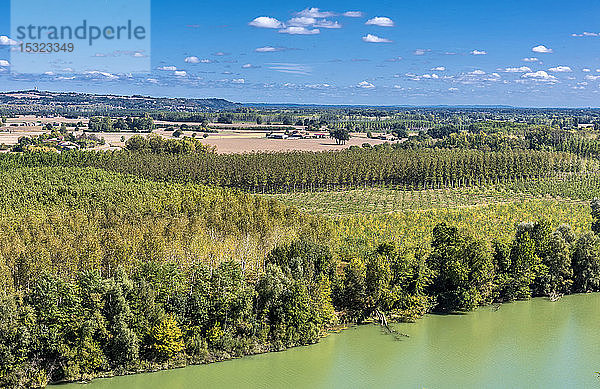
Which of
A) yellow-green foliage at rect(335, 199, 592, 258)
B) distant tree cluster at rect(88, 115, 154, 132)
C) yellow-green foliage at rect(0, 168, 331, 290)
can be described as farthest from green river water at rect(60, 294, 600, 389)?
distant tree cluster at rect(88, 115, 154, 132)

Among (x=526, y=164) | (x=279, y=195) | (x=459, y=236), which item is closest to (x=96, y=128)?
(x=279, y=195)

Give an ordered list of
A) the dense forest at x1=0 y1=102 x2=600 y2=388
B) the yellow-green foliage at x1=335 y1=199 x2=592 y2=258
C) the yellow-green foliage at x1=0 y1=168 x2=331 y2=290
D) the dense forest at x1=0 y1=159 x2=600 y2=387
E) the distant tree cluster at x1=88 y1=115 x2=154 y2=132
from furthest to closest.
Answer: the distant tree cluster at x1=88 y1=115 x2=154 y2=132
the yellow-green foliage at x1=335 y1=199 x2=592 y2=258
the yellow-green foliage at x1=0 y1=168 x2=331 y2=290
the dense forest at x1=0 y1=102 x2=600 y2=388
the dense forest at x1=0 y1=159 x2=600 y2=387

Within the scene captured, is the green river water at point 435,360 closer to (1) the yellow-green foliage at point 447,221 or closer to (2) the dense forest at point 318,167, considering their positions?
(1) the yellow-green foliage at point 447,221

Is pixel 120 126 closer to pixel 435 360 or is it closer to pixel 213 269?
pixel 213 269

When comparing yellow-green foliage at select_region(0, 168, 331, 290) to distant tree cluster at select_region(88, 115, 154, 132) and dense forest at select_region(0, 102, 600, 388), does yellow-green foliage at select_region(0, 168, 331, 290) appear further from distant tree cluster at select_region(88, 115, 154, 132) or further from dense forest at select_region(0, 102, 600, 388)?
distant tree cluster at select_region(88, 115, 154, 132)

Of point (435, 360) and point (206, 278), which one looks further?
point (435, 360)

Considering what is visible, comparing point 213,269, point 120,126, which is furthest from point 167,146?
point 120,126

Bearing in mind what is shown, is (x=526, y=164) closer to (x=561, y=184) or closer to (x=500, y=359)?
(x=561, y=184)

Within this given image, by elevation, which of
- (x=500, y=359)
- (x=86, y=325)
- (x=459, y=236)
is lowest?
(x=500, y=359)
